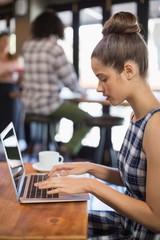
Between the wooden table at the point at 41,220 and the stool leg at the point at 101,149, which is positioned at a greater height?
the wooden table at the point at 41,220

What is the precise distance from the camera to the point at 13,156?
4.27 ft

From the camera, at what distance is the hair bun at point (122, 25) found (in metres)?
1.23

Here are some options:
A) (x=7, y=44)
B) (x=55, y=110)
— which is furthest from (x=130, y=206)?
(x=7, y=44)

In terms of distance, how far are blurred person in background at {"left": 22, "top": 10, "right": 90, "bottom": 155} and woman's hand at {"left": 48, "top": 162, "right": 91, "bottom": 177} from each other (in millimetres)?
2014

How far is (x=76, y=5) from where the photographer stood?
480 cm

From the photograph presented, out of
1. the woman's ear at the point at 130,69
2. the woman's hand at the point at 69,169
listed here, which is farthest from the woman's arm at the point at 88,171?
the woman's ear at the point at 130,69

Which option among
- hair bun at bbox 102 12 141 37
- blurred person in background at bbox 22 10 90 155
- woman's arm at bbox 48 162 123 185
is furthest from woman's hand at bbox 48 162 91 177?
blurred person in background at bbox 22 10 90 155

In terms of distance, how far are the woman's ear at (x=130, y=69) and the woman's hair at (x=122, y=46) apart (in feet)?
0.04

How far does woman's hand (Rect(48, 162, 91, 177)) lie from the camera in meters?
1.32

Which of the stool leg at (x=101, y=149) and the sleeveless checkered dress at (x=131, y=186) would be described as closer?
the sleeveless checkered dress at (x=131, y=186)

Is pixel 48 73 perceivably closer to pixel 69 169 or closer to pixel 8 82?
pixel 8 82

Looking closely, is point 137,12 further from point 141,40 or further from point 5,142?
point 5,142

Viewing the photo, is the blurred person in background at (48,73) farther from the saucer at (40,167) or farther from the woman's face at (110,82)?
the woman's face at (110,82)

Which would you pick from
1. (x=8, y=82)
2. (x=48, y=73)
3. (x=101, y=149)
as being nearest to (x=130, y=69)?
(x=48, y=73)
